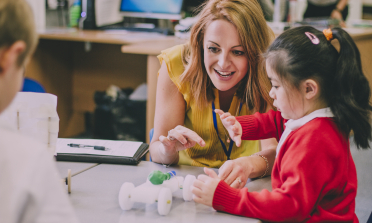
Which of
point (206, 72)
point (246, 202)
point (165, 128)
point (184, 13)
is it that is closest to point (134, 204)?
point (246, 202)

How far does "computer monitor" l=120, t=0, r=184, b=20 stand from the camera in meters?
2.90

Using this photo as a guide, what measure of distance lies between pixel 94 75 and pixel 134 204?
2.47m

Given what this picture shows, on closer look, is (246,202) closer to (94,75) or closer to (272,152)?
(272,152)

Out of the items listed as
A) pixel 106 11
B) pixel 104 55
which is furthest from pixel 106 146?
pixel 106 11

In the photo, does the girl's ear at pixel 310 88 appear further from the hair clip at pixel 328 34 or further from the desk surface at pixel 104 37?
the desk surface at pixel 104 37

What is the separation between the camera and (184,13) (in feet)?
10.0

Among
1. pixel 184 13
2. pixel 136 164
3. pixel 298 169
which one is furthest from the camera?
pixel 184 13

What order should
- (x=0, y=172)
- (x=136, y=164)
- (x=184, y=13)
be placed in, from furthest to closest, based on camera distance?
(x=184, y=13), (x=136, y=164), (x=0, y=172)

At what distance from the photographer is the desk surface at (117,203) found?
2.54 ft

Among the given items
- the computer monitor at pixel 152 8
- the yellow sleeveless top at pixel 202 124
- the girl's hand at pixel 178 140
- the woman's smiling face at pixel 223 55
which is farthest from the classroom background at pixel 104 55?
the girl's hand at pixel 178 140

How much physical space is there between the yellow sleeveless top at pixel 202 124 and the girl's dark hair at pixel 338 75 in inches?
19.1

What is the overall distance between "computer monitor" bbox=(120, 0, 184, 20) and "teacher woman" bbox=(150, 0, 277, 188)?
165 cm

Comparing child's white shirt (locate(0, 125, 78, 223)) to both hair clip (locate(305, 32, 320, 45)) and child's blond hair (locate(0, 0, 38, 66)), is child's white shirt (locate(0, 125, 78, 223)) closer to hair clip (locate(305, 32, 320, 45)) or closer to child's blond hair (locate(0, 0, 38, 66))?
child's blond hair (locate(0, 0, 38, 66))

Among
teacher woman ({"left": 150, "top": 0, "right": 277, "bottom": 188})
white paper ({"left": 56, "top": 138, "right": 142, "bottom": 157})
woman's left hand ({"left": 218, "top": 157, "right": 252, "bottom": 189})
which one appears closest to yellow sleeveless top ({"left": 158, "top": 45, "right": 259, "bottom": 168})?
teacher woman ({"left": 150, "top": 0, "right": 277, "bottom": 188})
